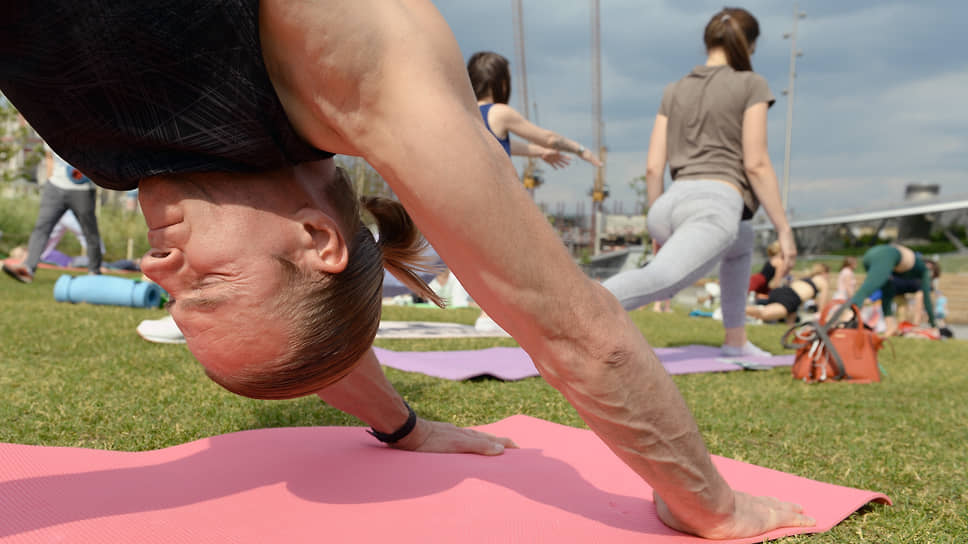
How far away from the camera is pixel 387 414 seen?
211 centimetres

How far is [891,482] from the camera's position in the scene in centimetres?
222

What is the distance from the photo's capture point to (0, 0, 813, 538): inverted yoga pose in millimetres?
1030

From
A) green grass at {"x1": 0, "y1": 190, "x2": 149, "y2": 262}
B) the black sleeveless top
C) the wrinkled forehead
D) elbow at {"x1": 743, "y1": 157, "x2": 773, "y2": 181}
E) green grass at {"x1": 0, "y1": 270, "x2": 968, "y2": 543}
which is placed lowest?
green grass at {"x1": 0, "y1": 190, "x2": 149, "y2": 262}

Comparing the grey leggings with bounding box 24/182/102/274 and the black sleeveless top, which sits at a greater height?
the black sleeveless top

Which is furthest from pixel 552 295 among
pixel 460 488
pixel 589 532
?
pixel 460 488

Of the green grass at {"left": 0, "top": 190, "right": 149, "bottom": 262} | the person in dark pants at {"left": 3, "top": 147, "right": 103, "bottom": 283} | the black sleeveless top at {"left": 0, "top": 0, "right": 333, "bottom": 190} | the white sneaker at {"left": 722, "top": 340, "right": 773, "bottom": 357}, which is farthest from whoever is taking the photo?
the green grass at {"left": 0, "top": 190, "right": 149, "bottom": 262}

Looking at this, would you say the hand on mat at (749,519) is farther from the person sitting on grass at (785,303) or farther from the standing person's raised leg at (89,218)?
the person sitting on grass at (785,303)

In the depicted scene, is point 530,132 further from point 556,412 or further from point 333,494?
point 333,494

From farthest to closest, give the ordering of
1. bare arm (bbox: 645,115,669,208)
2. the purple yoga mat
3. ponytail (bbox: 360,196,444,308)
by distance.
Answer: bare arm (bbox: 645,115,669,208) → the purple yoga mat → ponytail (bbox: 360,196,444,308)

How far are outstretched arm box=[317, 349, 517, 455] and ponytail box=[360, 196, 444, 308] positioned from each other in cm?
27

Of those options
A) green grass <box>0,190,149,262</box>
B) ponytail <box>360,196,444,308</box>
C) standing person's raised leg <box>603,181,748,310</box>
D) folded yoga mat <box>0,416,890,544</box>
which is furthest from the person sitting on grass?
green grass <box>0,190,149,262</box>

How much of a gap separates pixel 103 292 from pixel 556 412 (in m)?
5.42

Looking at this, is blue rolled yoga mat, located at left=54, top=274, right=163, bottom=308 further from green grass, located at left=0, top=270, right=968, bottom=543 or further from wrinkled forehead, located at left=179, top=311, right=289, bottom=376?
wrinkled forehead, located at left=179, top=311, right=289, bottom=376

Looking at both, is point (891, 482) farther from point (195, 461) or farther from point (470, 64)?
point (470, 64)
